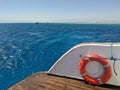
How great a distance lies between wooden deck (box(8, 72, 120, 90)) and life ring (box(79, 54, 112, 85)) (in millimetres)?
175

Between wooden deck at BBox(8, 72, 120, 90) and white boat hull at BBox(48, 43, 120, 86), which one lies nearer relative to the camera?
wooden deck at BBox(8, 72, 120, 90)

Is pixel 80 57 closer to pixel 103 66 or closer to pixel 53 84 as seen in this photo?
pixel 103 66

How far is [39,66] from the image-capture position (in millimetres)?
10531

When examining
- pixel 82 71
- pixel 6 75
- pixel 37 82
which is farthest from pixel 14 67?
pixel 82 71

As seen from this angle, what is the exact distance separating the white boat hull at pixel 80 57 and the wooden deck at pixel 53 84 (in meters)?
0.22

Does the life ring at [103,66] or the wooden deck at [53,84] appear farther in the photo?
the life ring at [103,66]

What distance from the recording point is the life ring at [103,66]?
4.68 meters

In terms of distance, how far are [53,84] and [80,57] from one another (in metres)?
1.23

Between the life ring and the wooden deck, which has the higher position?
the life ring

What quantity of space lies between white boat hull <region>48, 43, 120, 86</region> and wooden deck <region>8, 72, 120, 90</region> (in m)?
0.22

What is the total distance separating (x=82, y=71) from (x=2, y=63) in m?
7.88

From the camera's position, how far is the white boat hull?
185 inches

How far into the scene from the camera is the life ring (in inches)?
184

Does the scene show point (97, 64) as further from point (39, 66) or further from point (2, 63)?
point (2, 63)
